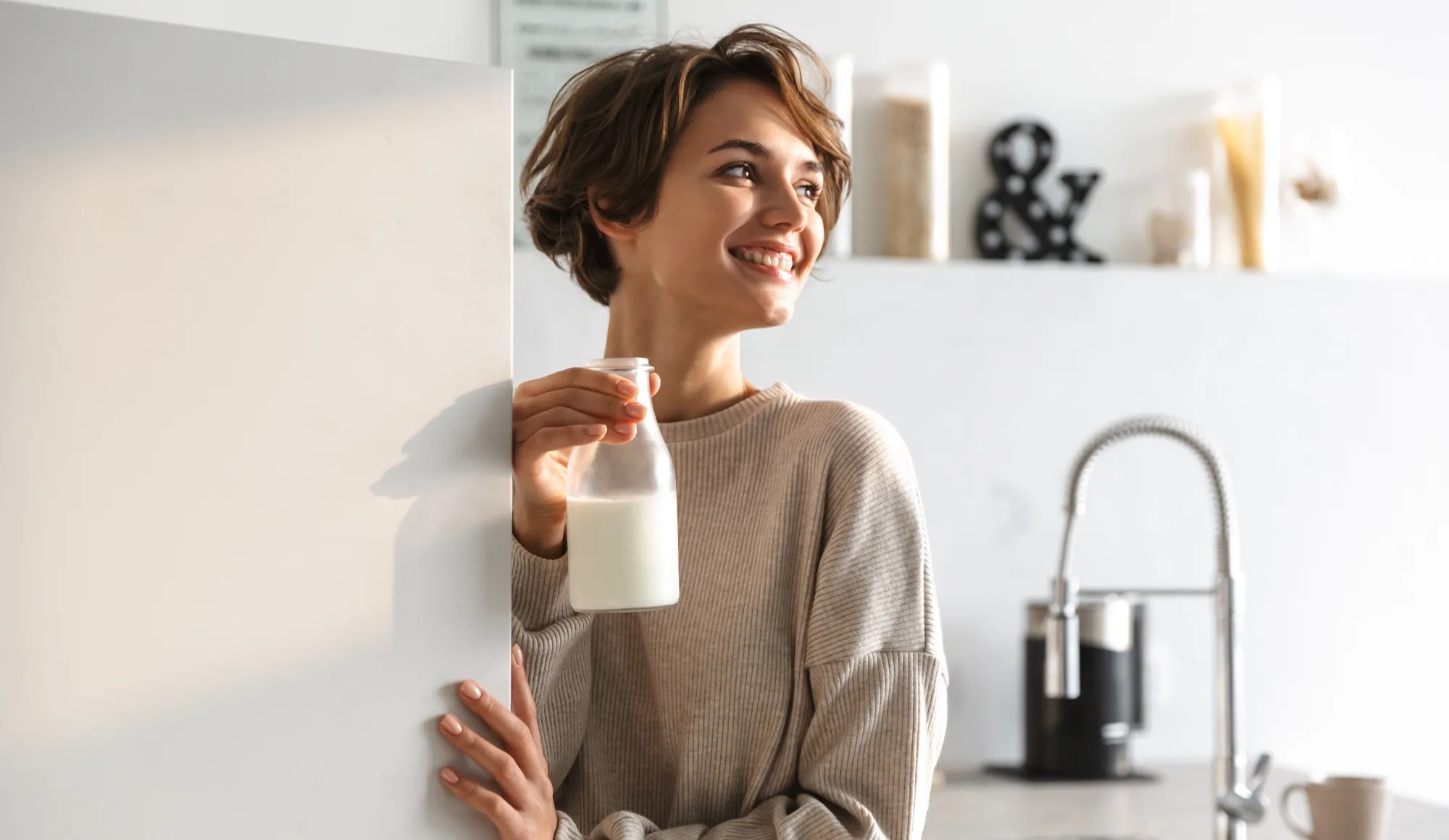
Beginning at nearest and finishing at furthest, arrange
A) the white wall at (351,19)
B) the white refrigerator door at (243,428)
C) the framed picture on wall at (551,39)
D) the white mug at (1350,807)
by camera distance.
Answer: the white refrigerator door at (243,428), the white mug at (1350,807), the white wall at (351,19), the framed picture on wall at (551,39)

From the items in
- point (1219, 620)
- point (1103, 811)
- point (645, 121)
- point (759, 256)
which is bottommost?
point (1103, 811)

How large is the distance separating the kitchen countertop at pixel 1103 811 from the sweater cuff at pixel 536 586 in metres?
0.86

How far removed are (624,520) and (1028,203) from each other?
156 centimetres

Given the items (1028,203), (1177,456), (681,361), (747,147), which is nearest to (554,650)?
(681,361)

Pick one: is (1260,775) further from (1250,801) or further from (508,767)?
(508,767)

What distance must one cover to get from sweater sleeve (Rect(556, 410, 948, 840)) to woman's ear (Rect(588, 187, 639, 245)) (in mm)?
249

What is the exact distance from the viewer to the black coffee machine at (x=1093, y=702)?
2076mm

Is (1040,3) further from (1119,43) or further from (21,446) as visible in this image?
(21,446)

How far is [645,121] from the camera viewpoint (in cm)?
110

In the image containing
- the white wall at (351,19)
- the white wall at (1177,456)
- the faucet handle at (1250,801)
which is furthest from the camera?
A: the white wall at (1177,456)

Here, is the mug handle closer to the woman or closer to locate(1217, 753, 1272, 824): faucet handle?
locate(1217, 753, 1272, 824): faucet handle

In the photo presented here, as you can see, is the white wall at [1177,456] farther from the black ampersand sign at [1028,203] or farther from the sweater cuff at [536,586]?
the sweater cuff at [536,586]

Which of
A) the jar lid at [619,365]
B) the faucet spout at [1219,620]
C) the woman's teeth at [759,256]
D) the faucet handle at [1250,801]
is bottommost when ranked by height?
the faucet handle at [1250,801]

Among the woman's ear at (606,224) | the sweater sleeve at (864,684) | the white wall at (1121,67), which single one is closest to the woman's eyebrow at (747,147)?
the woman's ear at (606,224)
